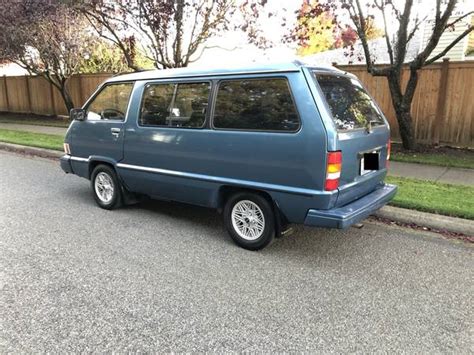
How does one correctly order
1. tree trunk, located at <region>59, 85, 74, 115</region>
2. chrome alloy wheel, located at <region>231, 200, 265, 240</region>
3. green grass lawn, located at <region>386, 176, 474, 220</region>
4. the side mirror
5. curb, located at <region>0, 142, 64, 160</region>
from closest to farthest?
chrome alloy wheel, located at <region>231, 200, 265, 240</region> → green grass lawn, located at <region>386, 176, 474, 220</region> → the side mirror → curb, located at <region>0, 142, 64, 160</region> → tree trunk, located at <region>59, 85, 74, 115</region>

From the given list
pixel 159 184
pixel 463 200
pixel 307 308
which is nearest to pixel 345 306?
pixel 307 308

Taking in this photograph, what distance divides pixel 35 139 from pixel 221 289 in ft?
35.1

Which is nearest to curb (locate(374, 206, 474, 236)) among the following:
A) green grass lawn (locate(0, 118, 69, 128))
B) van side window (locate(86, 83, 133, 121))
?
van side window (locate(86, 83, 133, 121))

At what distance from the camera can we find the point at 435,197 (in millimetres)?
5816

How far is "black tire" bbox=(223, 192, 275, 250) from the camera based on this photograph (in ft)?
14.3

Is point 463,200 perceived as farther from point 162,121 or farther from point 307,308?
point 162,121

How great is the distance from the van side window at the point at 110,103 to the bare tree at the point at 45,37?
310 inches

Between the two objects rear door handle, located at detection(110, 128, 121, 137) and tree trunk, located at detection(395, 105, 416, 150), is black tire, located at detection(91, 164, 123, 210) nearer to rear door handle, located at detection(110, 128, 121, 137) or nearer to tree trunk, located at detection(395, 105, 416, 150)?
rear door handle, located at detection(110, 128, 121, 137)

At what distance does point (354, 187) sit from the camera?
14.1ft

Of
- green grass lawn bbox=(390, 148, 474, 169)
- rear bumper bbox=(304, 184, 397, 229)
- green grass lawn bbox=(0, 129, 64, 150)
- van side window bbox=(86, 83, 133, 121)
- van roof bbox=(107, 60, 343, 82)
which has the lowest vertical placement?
green grass lawn bbox=(0, 129, 64, 150)

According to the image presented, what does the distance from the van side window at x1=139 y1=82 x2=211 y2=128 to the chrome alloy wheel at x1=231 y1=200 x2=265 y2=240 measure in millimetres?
1042

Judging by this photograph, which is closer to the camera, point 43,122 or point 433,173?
point 433,173

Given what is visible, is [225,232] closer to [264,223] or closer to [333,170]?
[264,223]

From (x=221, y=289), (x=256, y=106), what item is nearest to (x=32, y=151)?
(x=256, y=106)
